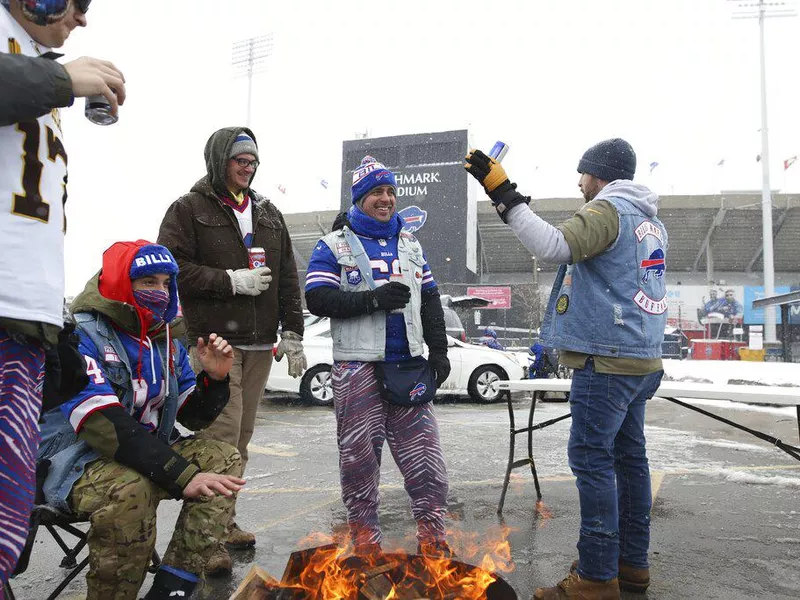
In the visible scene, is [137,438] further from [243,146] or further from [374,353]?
[243,146]

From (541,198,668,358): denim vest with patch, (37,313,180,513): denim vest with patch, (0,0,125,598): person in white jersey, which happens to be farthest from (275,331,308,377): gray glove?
(0,0,125,598): person in white jersey

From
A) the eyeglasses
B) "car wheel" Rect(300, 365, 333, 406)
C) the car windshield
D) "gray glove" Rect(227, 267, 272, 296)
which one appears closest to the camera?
"gray glove" Rect(227, 267, 272, 296)

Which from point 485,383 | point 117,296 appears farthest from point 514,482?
point 485,383

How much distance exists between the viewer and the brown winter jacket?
3.12m

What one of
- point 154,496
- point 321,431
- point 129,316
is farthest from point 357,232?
point 321,431

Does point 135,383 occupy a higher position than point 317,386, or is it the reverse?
point 135,383

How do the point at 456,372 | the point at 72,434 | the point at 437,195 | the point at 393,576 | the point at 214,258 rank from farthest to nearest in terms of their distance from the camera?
the point at 437,195 < the point at 456,372 < the point at 214,258 < the point at 72,434 < the point at 393,576

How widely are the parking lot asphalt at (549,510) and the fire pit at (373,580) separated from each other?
0.92 metres

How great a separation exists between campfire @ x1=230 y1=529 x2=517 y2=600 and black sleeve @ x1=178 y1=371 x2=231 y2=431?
0.78 metres

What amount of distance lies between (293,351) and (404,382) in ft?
2.77

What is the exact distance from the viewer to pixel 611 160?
9.32ft

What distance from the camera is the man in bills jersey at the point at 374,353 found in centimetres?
281

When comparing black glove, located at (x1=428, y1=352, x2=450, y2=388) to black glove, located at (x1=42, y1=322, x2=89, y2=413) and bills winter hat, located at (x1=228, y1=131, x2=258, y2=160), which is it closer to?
bills winter hat, located at (x1=228, y1=131, x2=258, y2=160)

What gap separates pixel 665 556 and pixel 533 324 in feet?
111
